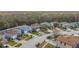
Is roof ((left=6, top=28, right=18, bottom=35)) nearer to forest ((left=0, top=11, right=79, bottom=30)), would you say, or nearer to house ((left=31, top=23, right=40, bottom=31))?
forest ((left=0, top=11, right=79, bottom=30))

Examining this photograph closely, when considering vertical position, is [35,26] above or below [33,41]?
above

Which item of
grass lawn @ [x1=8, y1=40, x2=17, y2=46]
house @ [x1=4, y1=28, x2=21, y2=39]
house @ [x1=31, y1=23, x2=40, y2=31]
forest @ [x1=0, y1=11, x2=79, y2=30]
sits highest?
forest @ [x1=0, y1=11, x2=79, y2=30]

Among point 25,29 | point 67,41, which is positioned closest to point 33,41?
point 25,29

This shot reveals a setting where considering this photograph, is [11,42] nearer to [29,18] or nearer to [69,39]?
[29,18]

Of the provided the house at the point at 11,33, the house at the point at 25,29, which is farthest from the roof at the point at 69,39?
the house at the point at 11,33

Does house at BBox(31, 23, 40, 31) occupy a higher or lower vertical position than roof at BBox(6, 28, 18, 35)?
higher

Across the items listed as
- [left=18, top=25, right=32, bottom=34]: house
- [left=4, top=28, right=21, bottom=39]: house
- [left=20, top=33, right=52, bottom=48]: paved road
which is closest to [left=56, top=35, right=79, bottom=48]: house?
[left=20, top=33, right=52, bottom=48]: paved road
